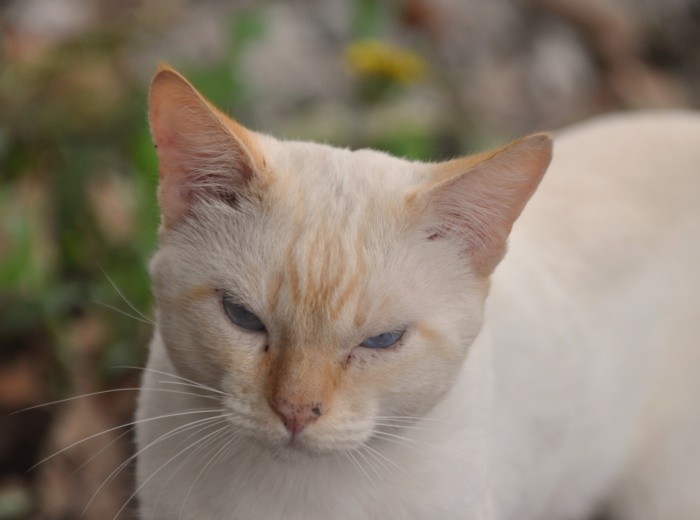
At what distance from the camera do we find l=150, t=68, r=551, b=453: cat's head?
1797 mm

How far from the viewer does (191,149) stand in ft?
6.23

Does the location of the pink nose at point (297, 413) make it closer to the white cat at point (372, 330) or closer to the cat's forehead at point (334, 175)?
the white cat at point (372, 330)

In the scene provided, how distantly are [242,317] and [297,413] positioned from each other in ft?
0.72

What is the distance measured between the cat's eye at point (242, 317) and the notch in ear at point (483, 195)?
1.22ft

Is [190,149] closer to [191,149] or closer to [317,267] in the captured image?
[191,149]

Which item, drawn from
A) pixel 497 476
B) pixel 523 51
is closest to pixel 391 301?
pixel 497 476

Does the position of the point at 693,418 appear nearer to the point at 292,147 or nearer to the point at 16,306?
the point at 292,147

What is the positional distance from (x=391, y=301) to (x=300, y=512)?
0.53 metres

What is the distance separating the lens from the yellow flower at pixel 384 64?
3.68 meters

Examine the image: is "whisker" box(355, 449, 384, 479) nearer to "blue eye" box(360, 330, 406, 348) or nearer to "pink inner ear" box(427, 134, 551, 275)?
"blue eye" box(360, 330, 406, 348)

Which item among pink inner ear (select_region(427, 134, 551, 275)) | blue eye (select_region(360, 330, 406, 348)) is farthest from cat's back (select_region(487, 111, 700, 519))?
blue eye (select_region(360, 330, 406, 348))

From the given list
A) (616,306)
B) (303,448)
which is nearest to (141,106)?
(616,306)

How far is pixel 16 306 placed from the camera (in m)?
3.26

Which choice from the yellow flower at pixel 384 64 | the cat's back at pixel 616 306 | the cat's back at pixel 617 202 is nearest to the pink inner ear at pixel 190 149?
the cat's back at pixel 616 306
